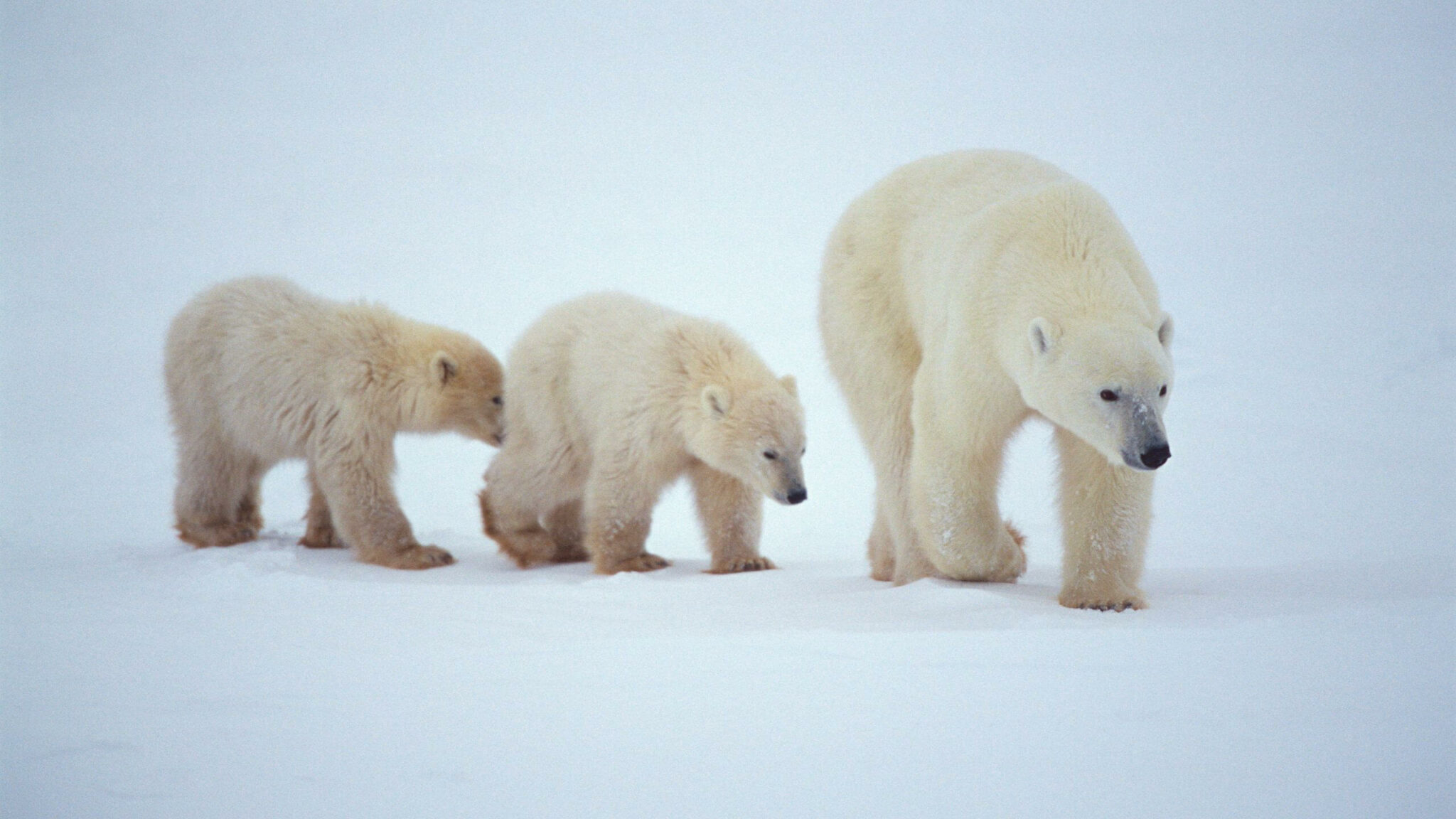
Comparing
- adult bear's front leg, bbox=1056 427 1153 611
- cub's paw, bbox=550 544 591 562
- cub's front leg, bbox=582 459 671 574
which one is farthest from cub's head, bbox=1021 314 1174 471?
cub's paw, bbox=550 544 591 562

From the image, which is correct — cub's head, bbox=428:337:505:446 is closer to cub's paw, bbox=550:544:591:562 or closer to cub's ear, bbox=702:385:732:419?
cub's paw, bbox=550:544:591:562

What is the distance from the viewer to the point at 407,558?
6.71 meters

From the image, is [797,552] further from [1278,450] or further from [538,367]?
[1278,450]

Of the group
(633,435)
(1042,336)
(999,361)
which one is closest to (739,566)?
(633,435)

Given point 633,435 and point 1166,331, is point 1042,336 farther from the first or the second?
point 633,435

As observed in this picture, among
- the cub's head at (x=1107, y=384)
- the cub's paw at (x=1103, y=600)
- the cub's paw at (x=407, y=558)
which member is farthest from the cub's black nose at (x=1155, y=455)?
the cub's paw at (x=407, y=558)

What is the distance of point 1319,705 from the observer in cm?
288

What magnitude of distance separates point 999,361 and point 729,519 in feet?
8.31

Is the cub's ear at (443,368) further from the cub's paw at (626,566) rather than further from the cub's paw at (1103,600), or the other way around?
the cub's paw at (1103,600)

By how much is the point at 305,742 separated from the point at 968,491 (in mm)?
2669

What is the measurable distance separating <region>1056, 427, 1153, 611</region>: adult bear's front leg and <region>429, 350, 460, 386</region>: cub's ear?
3.95 meters

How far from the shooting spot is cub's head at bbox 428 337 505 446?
23.3 feet

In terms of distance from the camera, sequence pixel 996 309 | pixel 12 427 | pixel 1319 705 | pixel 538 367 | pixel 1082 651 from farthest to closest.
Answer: pixel 12 427 → pixel 538 367 → pixel 996 309 → pixel 1082 651 → pixel 1319 705

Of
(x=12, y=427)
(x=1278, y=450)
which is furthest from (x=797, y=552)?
(x=12, y=427)
